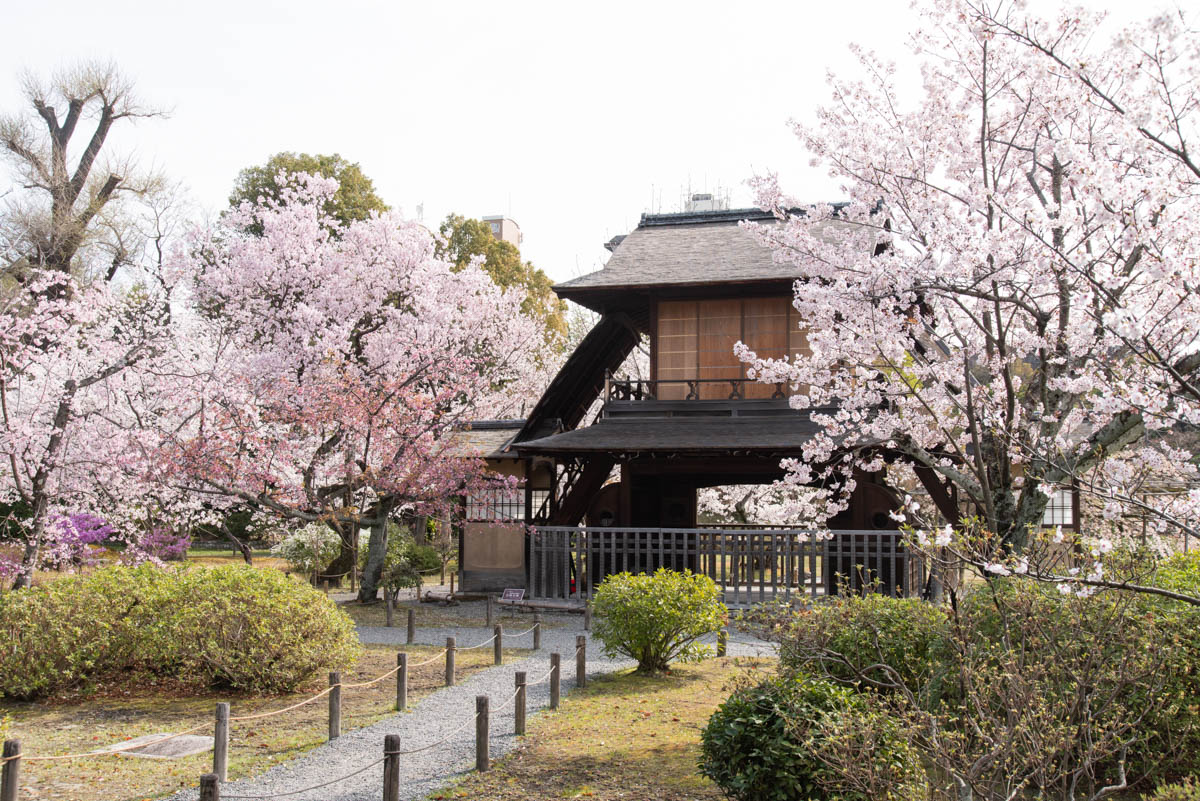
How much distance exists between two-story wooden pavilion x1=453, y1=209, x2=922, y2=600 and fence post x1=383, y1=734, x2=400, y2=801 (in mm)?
10008

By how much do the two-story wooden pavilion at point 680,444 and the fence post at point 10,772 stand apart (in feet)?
35.8

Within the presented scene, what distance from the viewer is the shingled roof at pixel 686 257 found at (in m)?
18.5

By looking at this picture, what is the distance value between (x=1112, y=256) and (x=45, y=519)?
15023 mm

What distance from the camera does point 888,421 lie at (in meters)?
10.9

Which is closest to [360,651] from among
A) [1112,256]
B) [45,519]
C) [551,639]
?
[551,639]

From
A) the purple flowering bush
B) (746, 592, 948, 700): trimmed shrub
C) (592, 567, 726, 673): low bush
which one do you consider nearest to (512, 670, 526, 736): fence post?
(746, 592, 948, 700): trimmed shrub

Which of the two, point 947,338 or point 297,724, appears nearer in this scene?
point 297,724

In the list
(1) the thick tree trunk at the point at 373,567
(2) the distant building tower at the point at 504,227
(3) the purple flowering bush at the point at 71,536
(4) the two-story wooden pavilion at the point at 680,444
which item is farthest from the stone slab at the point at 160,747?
(2) the distant building tower at the point at 504,227

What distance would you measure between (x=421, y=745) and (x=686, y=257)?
13.5 metres

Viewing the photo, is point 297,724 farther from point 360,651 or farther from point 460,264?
point 460,264

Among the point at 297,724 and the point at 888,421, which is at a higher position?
the point at 888,421

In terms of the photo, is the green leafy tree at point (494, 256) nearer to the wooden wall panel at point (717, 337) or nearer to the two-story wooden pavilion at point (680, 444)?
the two-story wooden pavilion at point (680, 444)

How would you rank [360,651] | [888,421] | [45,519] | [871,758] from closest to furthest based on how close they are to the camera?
1. [871,758]
2. [888,421]
3. [360,651]
4. [45,519]

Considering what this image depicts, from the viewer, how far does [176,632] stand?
10.5 meters
